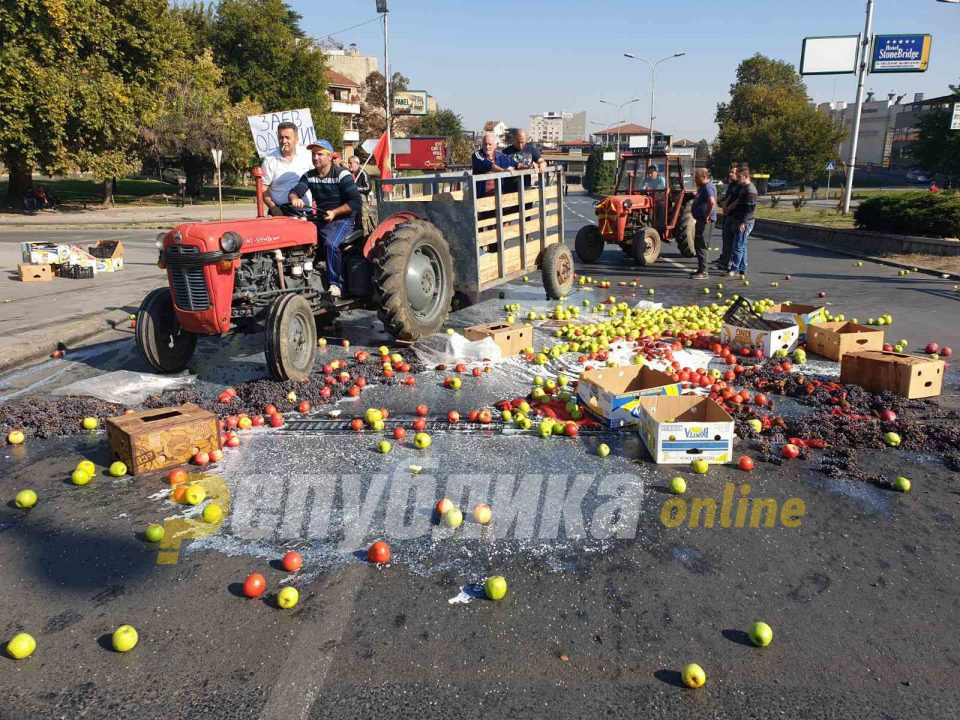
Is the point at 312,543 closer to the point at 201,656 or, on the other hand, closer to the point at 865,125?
the point at 201,656

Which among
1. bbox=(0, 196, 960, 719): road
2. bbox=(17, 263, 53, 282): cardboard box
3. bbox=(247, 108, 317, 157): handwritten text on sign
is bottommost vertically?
bbox=(0, 196, 960, 719): road

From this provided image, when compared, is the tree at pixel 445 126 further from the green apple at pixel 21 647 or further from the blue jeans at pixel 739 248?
the green apple at pixel 21 647

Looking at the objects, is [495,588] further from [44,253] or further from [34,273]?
[44,253]

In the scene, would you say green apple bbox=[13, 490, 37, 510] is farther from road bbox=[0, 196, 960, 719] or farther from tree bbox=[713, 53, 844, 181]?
tree bbox=[713, 53, 844, 181]

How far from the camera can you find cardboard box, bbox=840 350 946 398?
19.8ft

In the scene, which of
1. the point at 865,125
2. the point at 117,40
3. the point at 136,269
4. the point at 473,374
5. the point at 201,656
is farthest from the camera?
the point at 865,125

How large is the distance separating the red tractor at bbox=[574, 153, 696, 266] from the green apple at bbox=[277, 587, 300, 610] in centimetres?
1255

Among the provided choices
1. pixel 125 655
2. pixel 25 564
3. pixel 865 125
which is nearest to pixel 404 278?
pixel 25 564

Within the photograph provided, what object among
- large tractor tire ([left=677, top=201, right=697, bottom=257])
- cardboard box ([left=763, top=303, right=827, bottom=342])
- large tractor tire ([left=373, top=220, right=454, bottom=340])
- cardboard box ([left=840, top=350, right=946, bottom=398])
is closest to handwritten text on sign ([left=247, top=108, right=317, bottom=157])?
large tractor tire ([left=373, top=220, right=454, bottom=340])

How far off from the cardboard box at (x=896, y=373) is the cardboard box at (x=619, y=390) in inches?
71.0

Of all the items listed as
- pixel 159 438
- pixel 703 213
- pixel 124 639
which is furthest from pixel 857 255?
pixel 124 639

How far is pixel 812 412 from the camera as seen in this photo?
5.93m

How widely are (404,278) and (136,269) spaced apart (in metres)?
9.60

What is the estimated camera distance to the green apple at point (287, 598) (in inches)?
130
